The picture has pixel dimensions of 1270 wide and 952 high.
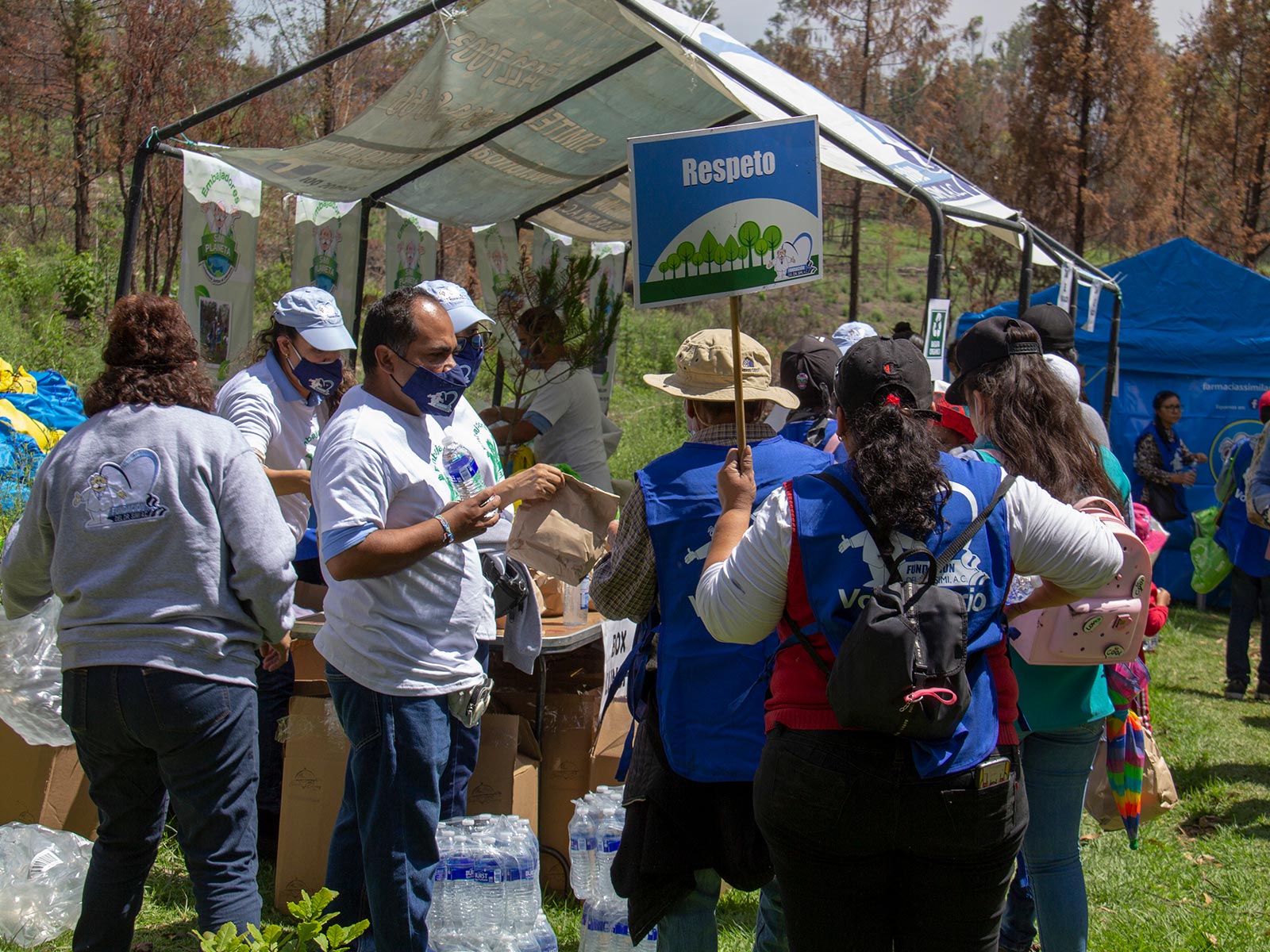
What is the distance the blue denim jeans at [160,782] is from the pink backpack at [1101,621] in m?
2.00

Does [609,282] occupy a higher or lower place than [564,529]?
higher

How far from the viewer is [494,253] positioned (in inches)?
356

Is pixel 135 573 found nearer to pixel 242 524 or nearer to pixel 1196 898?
pixel 242 524

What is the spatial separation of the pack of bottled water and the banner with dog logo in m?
5.00

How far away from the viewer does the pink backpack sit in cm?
274

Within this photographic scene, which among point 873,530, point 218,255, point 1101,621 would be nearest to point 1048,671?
point 1101,621

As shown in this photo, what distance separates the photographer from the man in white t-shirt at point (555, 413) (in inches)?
257

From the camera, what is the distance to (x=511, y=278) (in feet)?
22.7

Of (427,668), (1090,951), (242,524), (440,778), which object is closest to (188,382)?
(242,524)

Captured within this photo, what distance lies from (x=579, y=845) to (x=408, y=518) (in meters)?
1.47

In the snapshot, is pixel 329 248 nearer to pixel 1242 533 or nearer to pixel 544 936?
pixel 544 936

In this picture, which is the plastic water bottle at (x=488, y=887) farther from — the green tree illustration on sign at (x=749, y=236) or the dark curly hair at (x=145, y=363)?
the green tree illustration on sign at (x=749, y=236)

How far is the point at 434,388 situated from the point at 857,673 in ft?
4.95

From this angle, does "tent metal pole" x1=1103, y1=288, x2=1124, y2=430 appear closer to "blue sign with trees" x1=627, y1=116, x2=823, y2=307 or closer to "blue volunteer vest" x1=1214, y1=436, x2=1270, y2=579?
"blue volunteer vest" x1=1214, y1=436, x2=1270, y2=579
